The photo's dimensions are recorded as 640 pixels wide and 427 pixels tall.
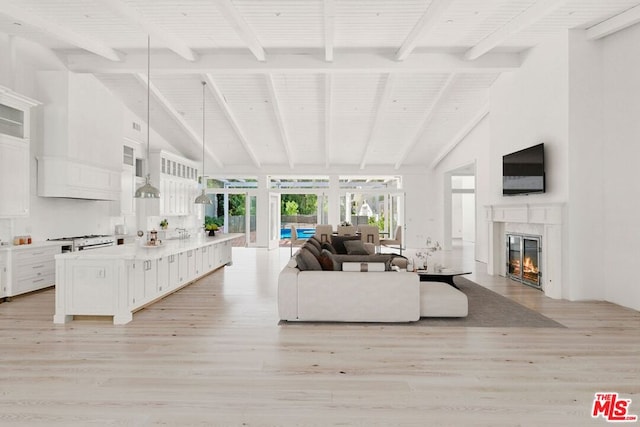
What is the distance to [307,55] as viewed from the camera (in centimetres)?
707

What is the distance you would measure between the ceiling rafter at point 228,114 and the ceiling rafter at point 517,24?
480cm

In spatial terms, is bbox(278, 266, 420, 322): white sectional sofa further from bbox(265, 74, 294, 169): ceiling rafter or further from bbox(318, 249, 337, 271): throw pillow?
bbox(265, 74, 294, 169): ceiling rafter

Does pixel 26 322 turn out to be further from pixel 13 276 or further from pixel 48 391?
pixel 48 391

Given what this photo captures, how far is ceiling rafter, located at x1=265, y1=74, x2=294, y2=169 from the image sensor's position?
8.11m

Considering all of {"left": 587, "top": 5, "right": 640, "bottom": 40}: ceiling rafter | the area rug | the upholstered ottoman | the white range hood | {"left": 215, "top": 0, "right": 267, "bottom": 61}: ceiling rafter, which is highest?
{"left": 215, "top": 0, "right": 267, "bottom": 61}: ceiling rafter

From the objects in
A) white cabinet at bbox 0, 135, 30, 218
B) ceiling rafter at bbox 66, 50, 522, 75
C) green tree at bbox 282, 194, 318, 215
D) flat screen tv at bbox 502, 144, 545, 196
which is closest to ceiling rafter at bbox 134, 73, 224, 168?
ceiling rafter at bbox 66, 50, 522, 75

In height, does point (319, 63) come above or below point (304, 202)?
above

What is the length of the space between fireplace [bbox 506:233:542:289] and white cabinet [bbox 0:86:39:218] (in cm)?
785

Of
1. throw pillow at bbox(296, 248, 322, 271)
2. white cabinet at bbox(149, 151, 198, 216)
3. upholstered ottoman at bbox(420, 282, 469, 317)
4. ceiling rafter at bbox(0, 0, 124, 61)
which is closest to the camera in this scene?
upholstered ottoman at bbox(420, 282, 469, 317)

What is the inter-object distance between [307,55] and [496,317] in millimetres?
5061

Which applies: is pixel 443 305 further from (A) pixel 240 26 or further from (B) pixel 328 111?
(B) pixel 328 111

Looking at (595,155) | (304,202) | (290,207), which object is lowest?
(290,207)

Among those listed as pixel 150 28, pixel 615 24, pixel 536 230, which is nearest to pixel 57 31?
pixel 150 28

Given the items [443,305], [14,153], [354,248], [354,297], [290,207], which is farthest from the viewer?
[290,207]
